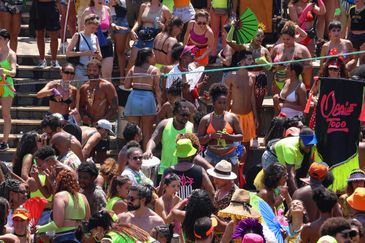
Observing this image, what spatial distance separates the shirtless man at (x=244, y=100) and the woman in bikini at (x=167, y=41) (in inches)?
42.9

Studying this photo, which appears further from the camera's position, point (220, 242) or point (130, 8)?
point (130, 8)

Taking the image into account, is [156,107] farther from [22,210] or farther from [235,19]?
[22,210]

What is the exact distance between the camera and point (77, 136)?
58.2 ft

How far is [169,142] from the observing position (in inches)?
685

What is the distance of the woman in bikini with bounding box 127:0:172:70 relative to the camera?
2075cm

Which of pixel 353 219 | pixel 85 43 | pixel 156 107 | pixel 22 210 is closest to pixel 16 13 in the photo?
pixel 85 43

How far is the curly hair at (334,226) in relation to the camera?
13.1 m

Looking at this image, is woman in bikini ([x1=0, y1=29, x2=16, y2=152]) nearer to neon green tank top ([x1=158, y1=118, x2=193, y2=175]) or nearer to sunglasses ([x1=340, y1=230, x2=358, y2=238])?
neon green tank top ([x1=158, y1=118, x2=193, y2=175])

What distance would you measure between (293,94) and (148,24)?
304cm

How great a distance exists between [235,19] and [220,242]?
302 inches

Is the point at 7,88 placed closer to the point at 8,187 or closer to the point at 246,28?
the point at 246,28

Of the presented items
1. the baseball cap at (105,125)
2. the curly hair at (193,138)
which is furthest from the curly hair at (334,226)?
the baseball cap at (105,125)

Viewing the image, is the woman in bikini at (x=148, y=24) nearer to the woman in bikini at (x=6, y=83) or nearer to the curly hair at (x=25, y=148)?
the woman in bikini at (x=6, y=83)

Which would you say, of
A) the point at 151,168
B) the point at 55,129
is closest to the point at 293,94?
the point at 151,168
